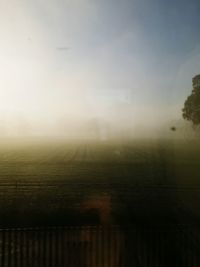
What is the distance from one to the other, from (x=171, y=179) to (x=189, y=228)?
52.5 feet

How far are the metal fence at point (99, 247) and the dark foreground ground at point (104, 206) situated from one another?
0.02m

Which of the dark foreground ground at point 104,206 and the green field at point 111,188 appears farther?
the green field at point 111,188

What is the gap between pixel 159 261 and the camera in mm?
6023

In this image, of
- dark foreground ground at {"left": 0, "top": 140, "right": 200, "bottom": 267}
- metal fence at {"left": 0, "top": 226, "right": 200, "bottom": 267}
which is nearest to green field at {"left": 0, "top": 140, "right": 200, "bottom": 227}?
dark foreground ground at {"left": 0, "top": 140, "right": 200, "bottom": 267}

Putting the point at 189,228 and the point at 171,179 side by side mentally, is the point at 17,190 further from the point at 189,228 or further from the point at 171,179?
the point at 189,228

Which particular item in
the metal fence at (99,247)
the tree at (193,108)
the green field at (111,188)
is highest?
the tree at (193,108)

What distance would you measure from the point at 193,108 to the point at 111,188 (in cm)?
746

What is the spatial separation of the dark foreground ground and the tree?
157 cm

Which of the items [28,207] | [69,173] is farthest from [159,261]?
[69,173]

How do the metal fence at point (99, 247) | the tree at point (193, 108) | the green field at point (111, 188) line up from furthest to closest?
1. the tree at point (193, 108)
2. the green field at point (111, 188)
3. the metal fence at point (99, 247)

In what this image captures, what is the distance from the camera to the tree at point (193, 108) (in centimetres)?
2300

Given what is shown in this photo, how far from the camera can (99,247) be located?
6.02 m

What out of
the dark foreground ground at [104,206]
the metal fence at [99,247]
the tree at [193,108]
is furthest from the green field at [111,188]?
the metal fence at [99,247]

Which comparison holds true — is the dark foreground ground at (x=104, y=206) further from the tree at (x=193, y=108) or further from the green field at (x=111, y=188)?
the tree at (x=193, y=108)
